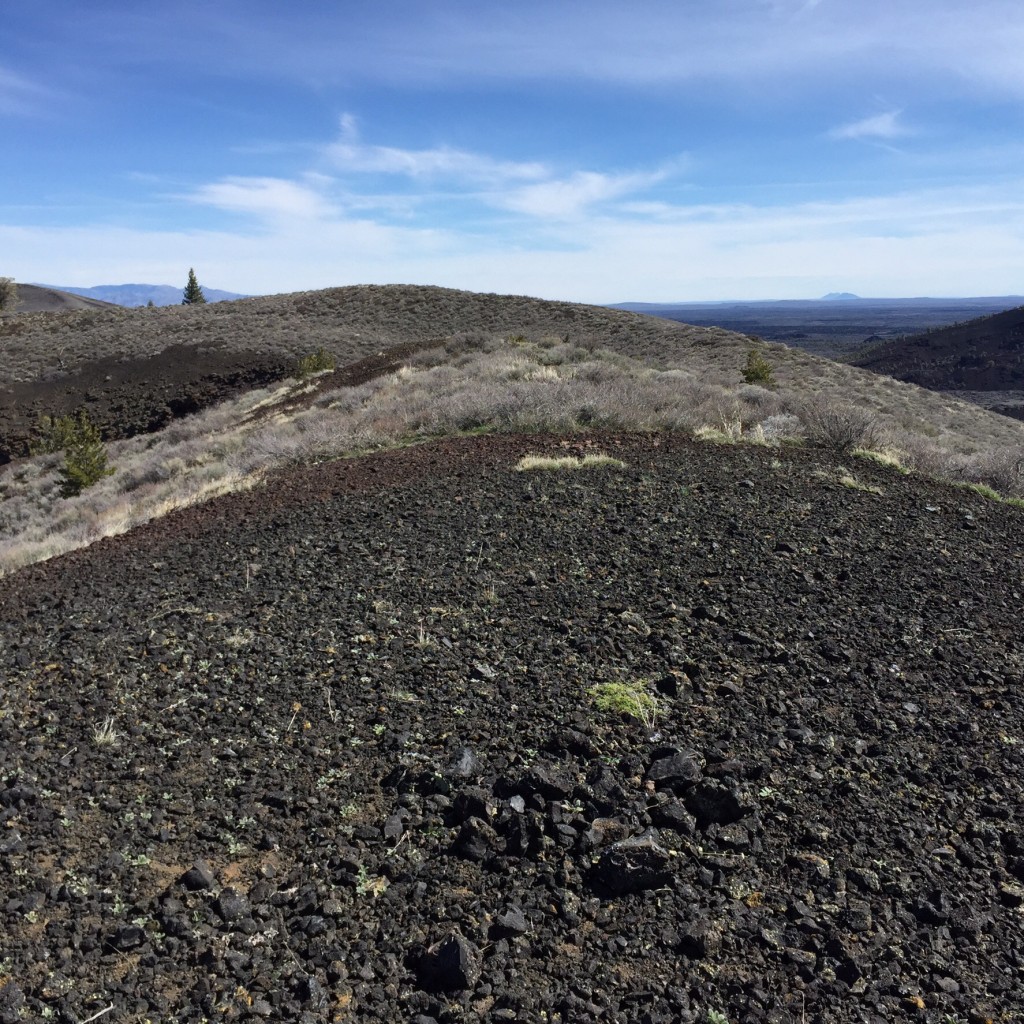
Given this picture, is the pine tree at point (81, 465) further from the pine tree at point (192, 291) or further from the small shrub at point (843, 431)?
the pine tree at point (192, 291)

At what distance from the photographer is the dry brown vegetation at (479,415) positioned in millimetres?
12328

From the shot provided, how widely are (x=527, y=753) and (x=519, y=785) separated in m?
0.34

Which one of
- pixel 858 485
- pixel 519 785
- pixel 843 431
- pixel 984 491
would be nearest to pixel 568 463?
pixel 858 485

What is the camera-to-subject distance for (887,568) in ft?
22.3

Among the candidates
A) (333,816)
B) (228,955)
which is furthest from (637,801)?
(228,955)

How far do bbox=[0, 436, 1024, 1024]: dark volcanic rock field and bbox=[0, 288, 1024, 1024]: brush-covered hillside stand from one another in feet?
0.06

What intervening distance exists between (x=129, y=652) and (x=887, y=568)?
6.33 m

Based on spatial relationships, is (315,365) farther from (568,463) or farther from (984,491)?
(984,491)

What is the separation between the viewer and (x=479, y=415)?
13234 millimetres

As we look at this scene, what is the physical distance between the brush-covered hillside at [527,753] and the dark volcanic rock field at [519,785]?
0.06ft

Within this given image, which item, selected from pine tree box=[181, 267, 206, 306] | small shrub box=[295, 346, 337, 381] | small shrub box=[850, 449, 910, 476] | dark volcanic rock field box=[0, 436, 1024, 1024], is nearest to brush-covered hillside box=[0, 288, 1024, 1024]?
dark volcanic rock field box=[0, 436, 1024, 1024]

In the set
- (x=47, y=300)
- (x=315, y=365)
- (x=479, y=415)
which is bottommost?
(x=479, y=415)

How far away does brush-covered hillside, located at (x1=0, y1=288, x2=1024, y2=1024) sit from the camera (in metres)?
2.79

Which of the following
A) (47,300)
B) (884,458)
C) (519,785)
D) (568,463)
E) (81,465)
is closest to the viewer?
(519,785)
